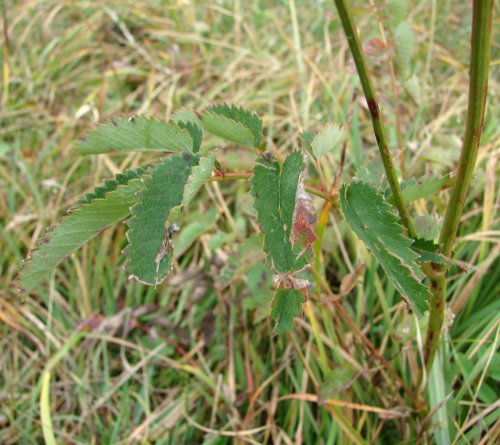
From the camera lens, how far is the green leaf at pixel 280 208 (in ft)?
1.77

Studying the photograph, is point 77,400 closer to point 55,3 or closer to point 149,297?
point 149,297

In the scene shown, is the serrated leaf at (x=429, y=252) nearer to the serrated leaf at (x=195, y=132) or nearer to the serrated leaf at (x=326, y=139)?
the serrated leaf at (x=326, y=139)

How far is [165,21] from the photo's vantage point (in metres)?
2.11

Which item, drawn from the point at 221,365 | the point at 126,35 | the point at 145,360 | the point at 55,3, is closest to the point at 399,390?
the point at 221,365

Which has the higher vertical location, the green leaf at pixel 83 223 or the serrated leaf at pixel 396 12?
the serrated leaf at pixel 396 12

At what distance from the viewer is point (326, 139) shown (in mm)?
725

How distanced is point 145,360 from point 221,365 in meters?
0.18

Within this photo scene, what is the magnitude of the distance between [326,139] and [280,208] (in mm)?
203

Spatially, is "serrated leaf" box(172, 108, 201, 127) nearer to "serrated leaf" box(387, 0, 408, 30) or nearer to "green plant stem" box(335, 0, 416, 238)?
"green plant stem" box(335, 0, 416, 238)

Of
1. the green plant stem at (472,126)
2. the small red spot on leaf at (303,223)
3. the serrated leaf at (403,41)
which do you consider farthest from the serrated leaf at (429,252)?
the serrated leaf at (403,41)

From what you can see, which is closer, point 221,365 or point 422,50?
point 221,365

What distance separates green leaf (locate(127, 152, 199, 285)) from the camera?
547 millimetres

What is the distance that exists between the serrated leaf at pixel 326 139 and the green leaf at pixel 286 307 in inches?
7.8

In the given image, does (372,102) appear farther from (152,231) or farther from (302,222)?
(152,231)
